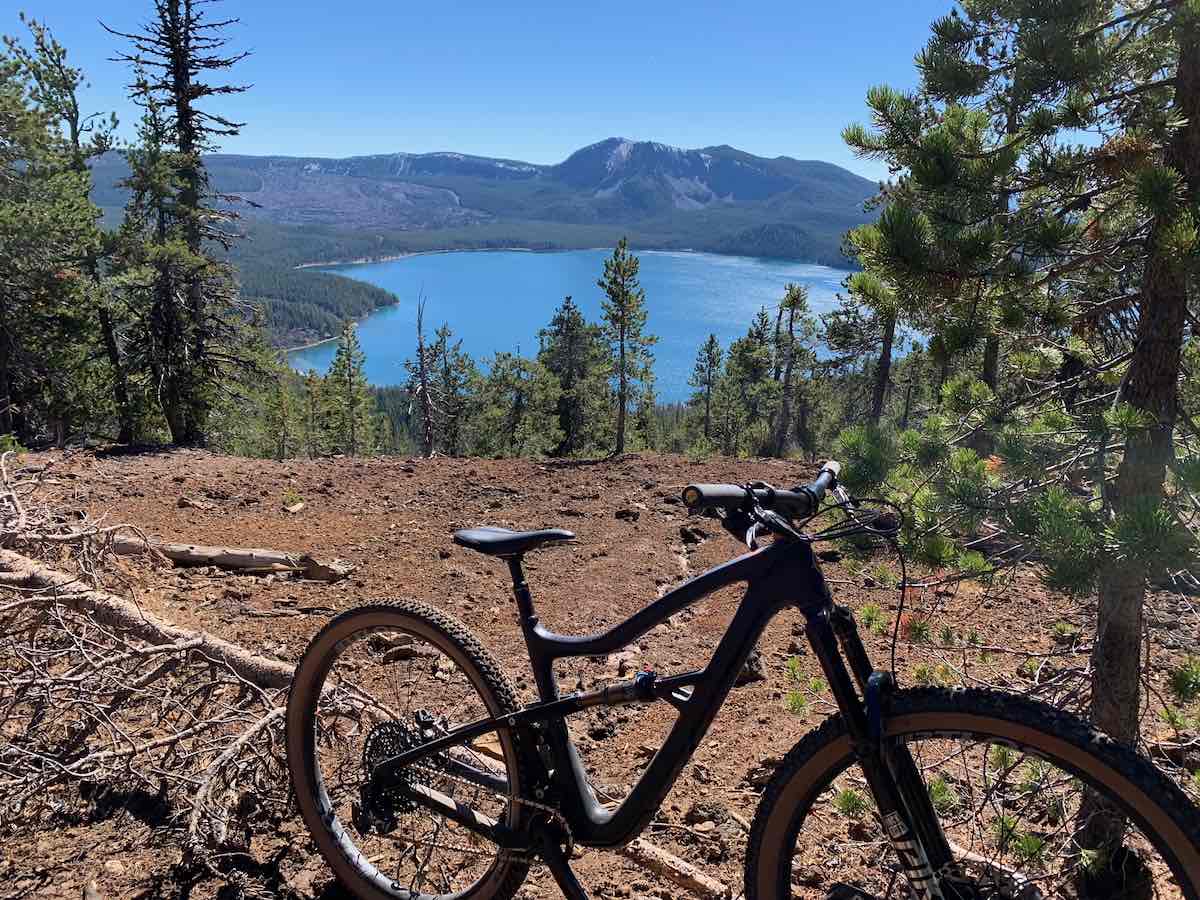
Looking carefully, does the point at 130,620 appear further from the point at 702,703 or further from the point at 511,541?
the point at 702,703

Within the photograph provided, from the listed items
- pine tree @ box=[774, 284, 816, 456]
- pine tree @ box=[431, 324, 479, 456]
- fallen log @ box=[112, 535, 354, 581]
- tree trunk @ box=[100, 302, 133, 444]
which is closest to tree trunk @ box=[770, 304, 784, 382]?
pine tree @ box=[774, 284, 816, 456]

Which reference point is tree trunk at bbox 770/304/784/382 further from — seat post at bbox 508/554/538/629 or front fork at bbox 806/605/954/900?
front fork at bbox 806/605/954/900

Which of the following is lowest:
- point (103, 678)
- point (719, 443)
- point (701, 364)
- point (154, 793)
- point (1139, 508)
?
point (719, 443)

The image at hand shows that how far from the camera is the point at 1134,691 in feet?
9.00

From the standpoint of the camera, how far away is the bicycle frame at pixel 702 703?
5.92ft

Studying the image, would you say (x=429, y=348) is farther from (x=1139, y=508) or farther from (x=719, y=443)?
(x=1139, y=508)

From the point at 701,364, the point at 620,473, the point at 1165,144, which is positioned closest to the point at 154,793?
→ the point at 1165,144

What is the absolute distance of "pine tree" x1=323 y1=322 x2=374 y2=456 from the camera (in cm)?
4209

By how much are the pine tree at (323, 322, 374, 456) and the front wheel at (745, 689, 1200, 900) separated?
133 feet

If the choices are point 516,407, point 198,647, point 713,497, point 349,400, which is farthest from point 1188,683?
point 349,400

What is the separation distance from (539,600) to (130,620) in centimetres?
308

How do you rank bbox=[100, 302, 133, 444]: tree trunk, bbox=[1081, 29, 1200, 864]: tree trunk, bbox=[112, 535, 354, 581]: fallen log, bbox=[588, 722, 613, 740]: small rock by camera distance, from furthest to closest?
bbox=[100, 302, 133, 444]: tree trunk
bbox=[112, 535, 354, 581]: fallen log
bbox=[588, 722, 613, 740]: small rock
bbox=[1081, 29, 1200, 864]: tree trunk

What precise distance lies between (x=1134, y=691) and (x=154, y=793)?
152 inches

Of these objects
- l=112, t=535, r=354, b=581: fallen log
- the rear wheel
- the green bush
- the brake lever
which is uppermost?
the green bush
